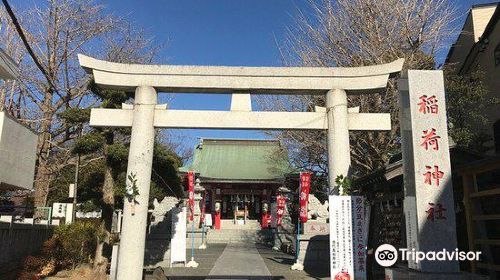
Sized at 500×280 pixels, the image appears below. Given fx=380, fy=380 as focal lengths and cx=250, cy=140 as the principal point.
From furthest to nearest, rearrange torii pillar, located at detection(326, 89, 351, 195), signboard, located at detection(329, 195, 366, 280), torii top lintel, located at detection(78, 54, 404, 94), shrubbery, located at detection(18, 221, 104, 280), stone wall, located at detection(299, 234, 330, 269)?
1. stone wall, located at detection(299, 234, 330, 269)
2. shrubbery, located at detection(18, 221, 104, 280)
3. torii top lintel, located at detection(78, 54, 404, 94)
4. torii pillar, located at detection(326, 89, 351, 195)
5. signboard, located at detection(329, 195, 366, 280)

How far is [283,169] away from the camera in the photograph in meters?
27.3

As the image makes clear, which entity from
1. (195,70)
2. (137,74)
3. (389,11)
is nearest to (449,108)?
(389,11)

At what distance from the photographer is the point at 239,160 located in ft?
101

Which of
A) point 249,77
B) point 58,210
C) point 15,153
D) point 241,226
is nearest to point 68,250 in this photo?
point 15,153

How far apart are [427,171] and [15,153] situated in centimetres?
973

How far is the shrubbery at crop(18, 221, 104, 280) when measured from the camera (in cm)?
1276

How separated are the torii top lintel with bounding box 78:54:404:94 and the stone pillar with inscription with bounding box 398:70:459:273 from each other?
6.54 feet

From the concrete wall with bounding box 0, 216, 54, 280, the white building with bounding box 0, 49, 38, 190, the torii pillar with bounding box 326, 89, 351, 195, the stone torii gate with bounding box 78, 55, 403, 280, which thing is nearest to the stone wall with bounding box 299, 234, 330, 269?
the torii pillar with bounding box 326, 89, 351, 195

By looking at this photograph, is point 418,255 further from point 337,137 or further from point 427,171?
point 337,137

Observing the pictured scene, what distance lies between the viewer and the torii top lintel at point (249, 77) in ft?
30.8

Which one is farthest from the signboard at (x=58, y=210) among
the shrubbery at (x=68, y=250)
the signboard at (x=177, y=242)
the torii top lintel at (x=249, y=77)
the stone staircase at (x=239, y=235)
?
the torii top lintel at (x=249, y=77)

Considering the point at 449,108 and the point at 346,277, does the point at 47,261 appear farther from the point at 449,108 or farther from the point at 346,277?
the point at 449,108

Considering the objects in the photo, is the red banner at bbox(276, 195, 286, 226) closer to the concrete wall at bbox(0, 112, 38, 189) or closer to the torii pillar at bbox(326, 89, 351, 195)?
the torii pillar at bbox(326, 89, 351, 195)

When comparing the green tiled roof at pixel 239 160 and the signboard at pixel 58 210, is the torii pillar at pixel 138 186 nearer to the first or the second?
the signboard at pixel 58 210
